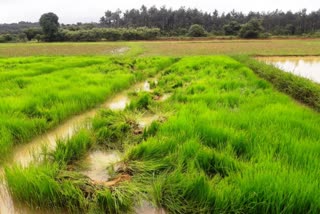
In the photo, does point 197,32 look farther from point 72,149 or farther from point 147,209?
point 147,209

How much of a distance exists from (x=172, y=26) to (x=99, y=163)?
196ft

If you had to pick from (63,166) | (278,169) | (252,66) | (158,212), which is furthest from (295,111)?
(252,66)

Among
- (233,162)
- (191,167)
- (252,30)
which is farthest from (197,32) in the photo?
(191,167)

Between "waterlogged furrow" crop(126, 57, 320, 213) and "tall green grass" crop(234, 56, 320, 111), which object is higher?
"waterlogged furrow" crop(126, 57, 320, 213)

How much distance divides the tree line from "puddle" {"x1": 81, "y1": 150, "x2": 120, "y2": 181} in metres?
40.3

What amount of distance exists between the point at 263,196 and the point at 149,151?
1.12 meters

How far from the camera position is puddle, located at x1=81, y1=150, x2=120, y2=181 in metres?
2.38

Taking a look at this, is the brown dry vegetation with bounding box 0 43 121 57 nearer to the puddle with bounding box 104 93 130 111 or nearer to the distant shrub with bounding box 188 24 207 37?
the puddle with bounding box 104 93 130 111

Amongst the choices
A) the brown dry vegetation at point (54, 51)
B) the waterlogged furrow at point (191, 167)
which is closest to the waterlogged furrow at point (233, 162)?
the waterlogged furrow at point (191, 167)

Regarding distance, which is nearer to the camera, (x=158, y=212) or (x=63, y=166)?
(x=158, y=212)

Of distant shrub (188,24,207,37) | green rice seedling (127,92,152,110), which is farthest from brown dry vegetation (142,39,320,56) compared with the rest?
distant shrub (188,24,207,37)

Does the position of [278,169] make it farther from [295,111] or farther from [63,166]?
[295,111]

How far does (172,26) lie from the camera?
59.3 m

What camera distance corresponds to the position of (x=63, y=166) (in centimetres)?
231
